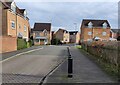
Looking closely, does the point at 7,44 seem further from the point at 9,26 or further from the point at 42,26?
the point at 42,26

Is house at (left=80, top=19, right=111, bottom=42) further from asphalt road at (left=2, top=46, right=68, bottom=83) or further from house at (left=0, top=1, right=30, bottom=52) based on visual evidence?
asphalt road at (left=2, top=46, right=68, bottom=83)

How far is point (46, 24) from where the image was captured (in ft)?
311

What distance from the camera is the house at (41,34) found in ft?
295

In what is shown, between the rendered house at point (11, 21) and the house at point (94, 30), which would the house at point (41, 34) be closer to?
the house at point (94, 30)

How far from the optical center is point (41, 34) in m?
90.5

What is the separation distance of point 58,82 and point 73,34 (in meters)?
123

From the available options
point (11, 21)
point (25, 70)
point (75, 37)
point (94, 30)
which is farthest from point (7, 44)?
point (75, 37)

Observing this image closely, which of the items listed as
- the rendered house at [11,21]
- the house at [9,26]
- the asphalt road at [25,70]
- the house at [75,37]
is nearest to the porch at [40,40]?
the house at [75,37]

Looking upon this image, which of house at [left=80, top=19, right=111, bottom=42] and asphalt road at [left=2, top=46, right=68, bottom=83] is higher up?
house at [left=80, top=19, right=111, bottom=42]

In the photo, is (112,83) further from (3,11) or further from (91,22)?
(91,22)

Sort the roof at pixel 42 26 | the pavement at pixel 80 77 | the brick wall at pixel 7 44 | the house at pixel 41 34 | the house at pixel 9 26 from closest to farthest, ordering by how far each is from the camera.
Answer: the pavement at pixel 80 77 < the brick wall at pixel 7 44 < the house at pixel 9 26 < the house at pixel 41 34 < the roof at pixel 42 26

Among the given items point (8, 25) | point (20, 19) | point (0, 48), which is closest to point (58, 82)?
point (0, 48)

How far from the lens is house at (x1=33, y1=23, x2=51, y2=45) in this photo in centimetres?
8981

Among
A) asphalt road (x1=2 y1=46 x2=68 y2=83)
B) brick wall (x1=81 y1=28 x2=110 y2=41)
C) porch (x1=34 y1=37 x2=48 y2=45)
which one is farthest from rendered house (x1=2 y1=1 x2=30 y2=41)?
brick wall (x1=81 y1=28 x2=110 y2=41)
